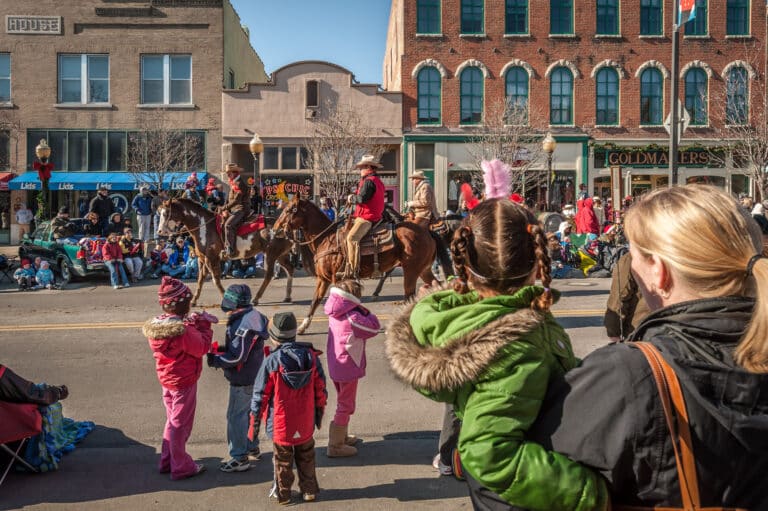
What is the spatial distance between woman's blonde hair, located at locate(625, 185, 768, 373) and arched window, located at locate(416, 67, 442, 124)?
29.0 meters

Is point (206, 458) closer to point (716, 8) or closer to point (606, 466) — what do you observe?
point (606, 466)

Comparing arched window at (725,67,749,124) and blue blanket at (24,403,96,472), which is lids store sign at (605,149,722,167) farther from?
blue blanket at (24,403,96,472)

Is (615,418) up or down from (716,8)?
down

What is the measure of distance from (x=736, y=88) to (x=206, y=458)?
31.6 metres

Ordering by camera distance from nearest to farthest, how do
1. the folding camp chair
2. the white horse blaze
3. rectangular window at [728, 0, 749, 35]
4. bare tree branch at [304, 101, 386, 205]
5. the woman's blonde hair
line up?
the woman's blonde hair → the folding camp chair → the white horse blaze → bare tree branch at [304, 101, 386, 205] → rectangular window at [728, 0, 749, 35]

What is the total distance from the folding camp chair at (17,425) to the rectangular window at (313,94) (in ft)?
84.5

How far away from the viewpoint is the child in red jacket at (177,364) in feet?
16.9

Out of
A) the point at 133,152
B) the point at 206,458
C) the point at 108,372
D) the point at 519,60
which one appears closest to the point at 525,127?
the point at 519,60

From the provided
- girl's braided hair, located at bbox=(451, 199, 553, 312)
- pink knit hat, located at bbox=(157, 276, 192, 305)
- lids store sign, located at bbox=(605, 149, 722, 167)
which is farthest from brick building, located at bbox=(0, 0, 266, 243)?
girl's braided hair, located at bbox=(451, 199, 553, 312)

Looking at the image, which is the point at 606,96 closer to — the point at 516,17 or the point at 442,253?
the point at 516,17

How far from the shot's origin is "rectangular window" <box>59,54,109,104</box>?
29.4 meters

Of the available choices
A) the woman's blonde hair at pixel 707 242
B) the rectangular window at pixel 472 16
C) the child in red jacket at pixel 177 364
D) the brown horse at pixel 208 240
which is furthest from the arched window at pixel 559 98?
the woman's blonde hair at pixel 707 242

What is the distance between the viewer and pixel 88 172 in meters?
29.5

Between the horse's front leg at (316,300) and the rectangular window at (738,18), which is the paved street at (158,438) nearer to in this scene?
the horse's front leg at (316,300)
